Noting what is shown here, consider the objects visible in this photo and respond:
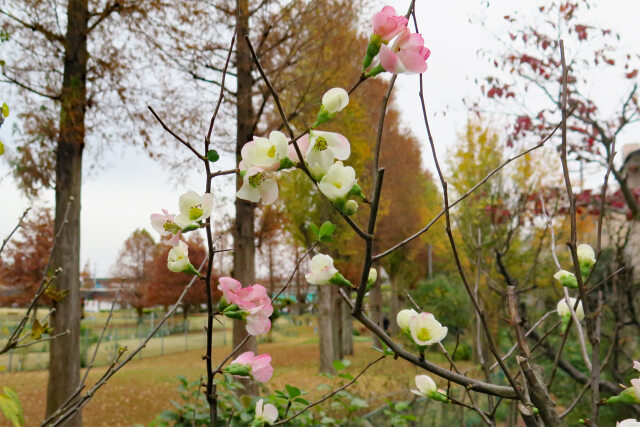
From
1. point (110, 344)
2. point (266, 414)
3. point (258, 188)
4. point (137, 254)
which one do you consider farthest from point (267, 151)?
point (137, 254)

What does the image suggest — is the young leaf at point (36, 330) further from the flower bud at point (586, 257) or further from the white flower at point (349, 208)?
the flower bud at point (586, 257)

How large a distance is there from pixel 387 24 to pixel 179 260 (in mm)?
507

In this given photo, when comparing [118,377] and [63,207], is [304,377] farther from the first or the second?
[63,207]

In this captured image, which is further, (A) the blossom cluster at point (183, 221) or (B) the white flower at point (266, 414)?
(B) the white flower at point (266, 414)

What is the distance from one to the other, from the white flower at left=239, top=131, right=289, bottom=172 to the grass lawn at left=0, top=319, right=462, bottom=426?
369 centimetres

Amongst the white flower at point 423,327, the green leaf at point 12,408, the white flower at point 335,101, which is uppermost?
the white flower at point 335,101

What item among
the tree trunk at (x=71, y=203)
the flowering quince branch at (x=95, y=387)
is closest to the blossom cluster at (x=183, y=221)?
the flowering quince branch at (x=95, y=387)

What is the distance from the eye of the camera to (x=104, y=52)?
5793mm

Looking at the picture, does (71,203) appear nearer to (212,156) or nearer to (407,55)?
(212,156)

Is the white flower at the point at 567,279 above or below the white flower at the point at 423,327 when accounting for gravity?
above

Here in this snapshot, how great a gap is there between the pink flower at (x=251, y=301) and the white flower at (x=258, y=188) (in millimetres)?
153

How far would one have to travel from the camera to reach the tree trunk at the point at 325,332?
11.6 metres

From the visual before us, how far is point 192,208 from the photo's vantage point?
785 millimetres

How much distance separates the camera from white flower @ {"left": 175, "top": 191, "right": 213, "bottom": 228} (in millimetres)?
775
